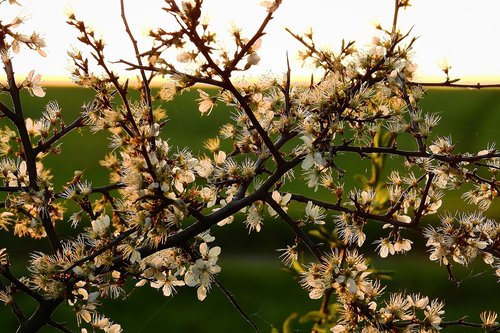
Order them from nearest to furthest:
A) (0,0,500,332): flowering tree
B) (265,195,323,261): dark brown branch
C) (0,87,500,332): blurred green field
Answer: (0,0,500,332): flowering tree → (265,195,323,261): dark brown branch → (0,87,500,332): blurred green field

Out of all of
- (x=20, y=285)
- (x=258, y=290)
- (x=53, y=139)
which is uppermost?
(x=53, y=139)

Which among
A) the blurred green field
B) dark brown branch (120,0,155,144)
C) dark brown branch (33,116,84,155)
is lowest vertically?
the blurred green field

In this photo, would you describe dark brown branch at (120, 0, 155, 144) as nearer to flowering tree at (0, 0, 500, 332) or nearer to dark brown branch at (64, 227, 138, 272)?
flowering tree at (0, 0, 500, 332)

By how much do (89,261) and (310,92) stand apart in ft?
1.16

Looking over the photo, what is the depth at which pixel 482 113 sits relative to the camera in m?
2.89

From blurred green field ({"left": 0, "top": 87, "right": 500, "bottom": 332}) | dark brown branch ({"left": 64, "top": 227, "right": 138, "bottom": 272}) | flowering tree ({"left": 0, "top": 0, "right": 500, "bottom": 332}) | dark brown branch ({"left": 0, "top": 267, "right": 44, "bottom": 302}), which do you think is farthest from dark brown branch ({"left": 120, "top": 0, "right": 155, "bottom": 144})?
blurred green field ({"left": 0, "top": 87, "right": 500, "bottom": 332})

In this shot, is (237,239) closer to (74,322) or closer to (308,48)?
(74,322)

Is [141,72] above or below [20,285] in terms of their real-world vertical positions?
above

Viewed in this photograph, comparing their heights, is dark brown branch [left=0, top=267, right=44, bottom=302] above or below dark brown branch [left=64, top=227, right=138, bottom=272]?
below

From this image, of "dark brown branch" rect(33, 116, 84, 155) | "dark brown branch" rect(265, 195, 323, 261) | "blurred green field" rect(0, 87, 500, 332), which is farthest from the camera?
"blurred green field" rect(0, 87, 500, 332)

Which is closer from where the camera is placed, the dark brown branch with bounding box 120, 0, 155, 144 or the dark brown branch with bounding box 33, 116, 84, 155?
Result: the dark brown branch with bounding box 120, 0, 155, 144

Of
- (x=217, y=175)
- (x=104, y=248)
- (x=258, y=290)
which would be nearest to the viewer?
(x=104, y=248)

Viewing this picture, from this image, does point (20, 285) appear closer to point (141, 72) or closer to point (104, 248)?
point (104, 248)

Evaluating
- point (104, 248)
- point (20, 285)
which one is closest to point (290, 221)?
point (104, 248)
